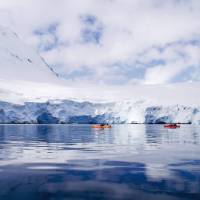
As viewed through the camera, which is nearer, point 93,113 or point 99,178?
point 99,178

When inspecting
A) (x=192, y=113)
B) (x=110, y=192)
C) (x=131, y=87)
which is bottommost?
(x=110, y=192)

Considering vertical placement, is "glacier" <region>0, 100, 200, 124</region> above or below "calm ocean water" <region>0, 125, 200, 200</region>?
above

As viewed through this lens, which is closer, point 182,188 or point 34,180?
point 182,188

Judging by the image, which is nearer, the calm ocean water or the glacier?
the calm ocean water

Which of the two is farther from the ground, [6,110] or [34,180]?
[6,110]

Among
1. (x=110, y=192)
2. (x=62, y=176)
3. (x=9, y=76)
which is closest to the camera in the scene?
(x=110, y=192)

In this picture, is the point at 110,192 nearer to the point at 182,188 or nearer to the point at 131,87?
the point at 182,188

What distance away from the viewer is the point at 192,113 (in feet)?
327

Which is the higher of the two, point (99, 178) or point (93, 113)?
point (93, 113)

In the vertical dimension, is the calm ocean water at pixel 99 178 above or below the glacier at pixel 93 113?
below

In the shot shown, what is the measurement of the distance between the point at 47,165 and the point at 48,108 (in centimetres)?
9011

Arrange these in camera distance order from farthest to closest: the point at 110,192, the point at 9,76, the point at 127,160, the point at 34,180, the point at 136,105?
1. the point at 9,76
2. the point at 136,105
3. the point at 127,160
4. the point at 34,180
5. the point at 110,192

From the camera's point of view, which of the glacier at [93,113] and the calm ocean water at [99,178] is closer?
the calm ocean water at [99,178]

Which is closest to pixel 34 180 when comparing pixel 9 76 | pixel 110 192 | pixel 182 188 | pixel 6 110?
pixel 110 192
